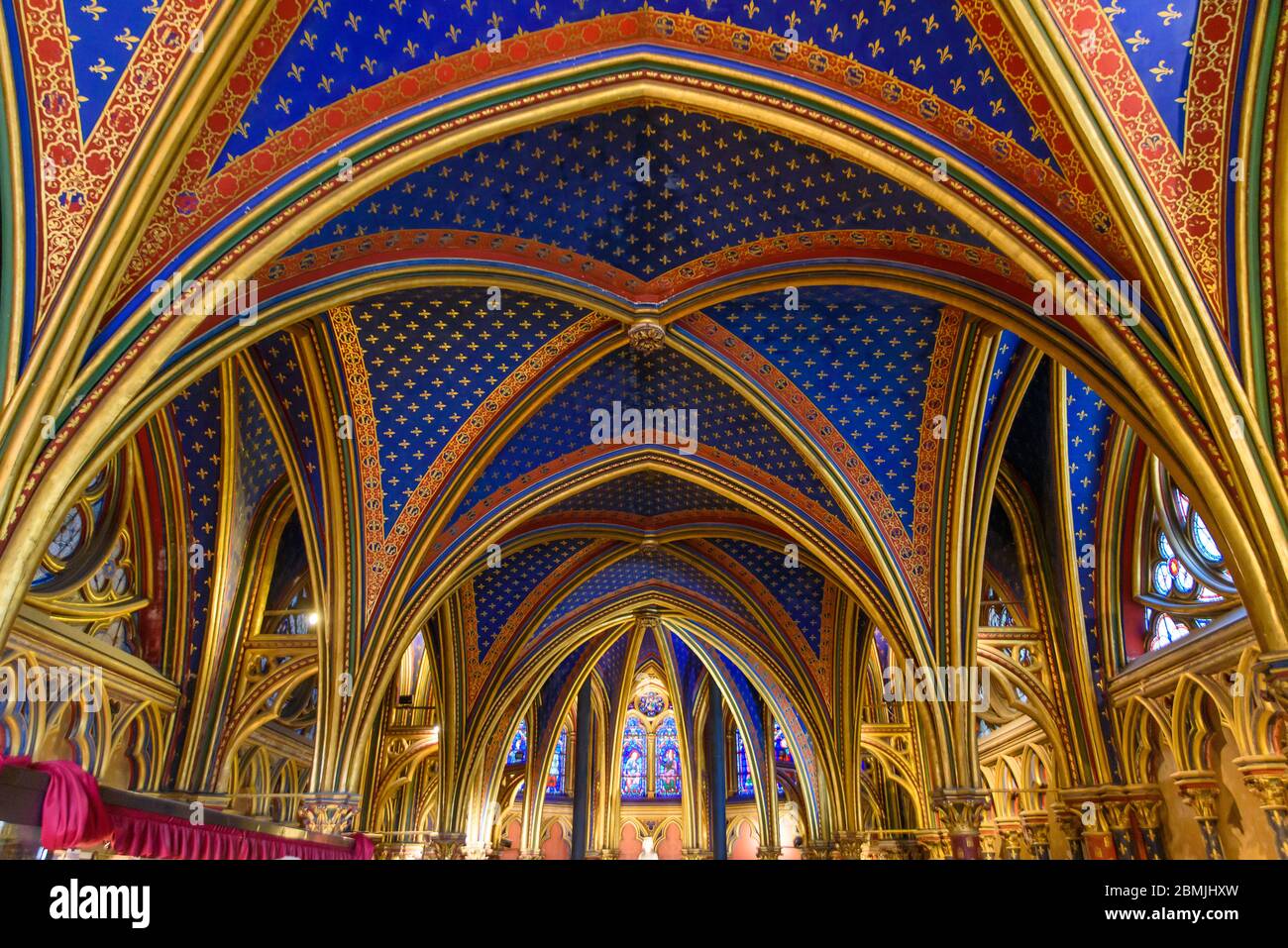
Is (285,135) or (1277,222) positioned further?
(285,135)

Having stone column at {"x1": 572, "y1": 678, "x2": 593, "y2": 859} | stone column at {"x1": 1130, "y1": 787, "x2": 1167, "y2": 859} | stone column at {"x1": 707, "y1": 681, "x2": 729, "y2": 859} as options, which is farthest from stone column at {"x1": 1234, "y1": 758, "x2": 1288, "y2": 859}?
stone column at {"x1": 572, "y1": 678, "x2": 593, "y2": 859}

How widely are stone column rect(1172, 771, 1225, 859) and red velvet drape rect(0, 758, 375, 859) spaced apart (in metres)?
10.7

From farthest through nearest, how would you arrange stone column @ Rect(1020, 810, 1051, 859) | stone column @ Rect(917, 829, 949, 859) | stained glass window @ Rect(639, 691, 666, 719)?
1. stained glass window @ Rect(639, 691, 666, 719)
2. stone column @ Rect(1020, 810, 1051, 859)
3. stone column @ Rect(917, 829, 949, 859)

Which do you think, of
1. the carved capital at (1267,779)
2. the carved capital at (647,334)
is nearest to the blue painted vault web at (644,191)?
the carved capital at (647,334)

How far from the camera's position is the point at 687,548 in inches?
803

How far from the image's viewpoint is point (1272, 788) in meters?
9.02

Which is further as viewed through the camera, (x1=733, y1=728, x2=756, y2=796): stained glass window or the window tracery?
(x1=733, y1=728, x2=756, y2=796): stained glass window

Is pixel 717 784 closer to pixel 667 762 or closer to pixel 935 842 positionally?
pixel 667 762

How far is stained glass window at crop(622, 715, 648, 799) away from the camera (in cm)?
3538

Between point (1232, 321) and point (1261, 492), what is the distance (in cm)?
140

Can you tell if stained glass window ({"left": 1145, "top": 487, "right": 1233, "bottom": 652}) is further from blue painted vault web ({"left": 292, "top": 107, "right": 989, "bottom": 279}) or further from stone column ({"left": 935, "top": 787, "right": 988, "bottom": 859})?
blue painted vault web ({"left": 292, "top": 107, "right": 989, "bottom": 279})
